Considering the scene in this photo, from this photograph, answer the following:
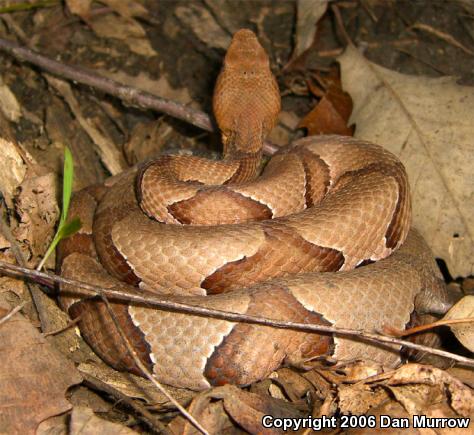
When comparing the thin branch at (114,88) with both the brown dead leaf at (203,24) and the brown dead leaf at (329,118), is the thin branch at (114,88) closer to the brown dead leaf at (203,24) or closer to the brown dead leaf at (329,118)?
the brown dead leaf at (329,118)

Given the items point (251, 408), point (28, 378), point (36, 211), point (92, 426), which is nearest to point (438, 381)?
point (251, 408)

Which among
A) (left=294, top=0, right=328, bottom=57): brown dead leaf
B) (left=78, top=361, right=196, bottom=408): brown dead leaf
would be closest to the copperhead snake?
(left=78, top=361, right=196, bottom=408): brown dead leaf

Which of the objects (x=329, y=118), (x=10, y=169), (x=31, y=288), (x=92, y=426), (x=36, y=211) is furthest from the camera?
(x=329, y=118)

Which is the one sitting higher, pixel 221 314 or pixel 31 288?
pixel 221 314

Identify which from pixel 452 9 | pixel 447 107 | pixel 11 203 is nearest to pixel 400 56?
pixel 452 9

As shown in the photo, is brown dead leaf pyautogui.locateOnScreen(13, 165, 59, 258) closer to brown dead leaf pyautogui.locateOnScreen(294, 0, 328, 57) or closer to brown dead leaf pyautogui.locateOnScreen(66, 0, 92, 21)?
brown dead leaf pyautogui.locateOnScreen(66, 0, 92, 21)

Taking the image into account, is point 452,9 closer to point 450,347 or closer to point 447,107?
point 447,107

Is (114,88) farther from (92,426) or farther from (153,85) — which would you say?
(92,426)
